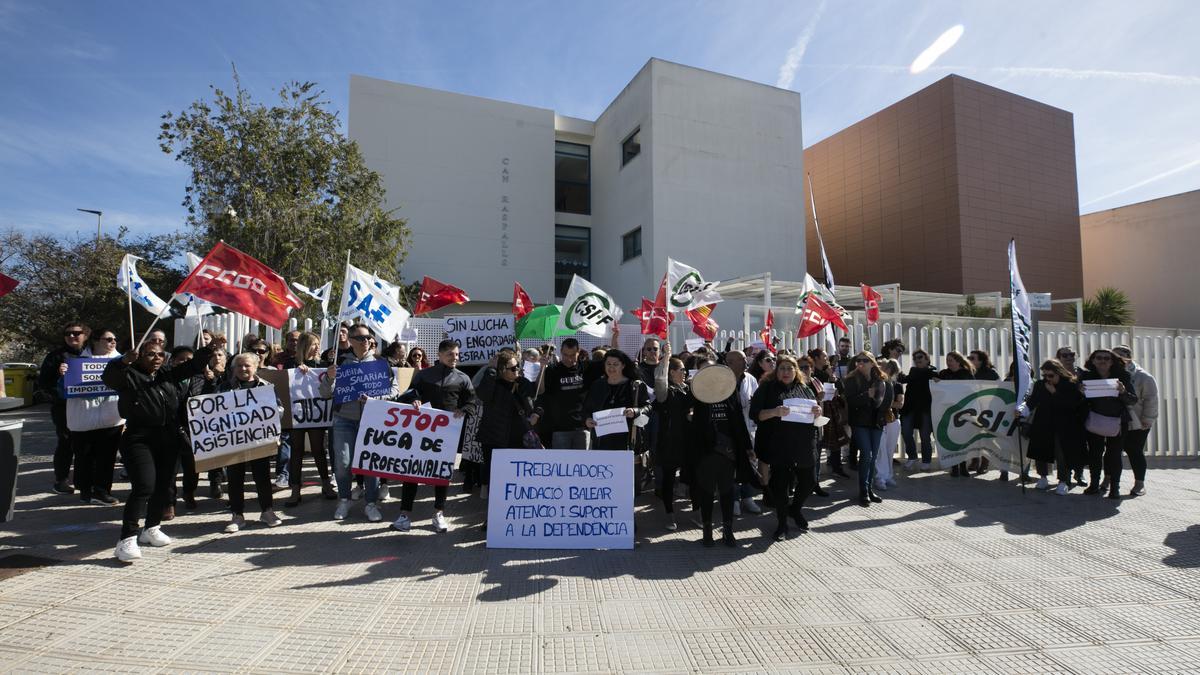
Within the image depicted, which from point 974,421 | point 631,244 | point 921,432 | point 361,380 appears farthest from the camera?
point 631,244

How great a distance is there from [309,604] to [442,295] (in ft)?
27.3

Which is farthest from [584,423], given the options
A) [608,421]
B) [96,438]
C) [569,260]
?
[569,260]

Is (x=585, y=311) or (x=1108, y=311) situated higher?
(x=1108, y=311)

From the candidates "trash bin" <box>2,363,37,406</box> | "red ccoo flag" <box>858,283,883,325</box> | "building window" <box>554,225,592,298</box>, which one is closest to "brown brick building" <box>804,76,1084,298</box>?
"building window" <box>554,225,592,298</box>

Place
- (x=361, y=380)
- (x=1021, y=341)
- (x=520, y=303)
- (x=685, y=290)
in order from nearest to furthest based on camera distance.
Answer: (x=361, y=380) → (x=1021, y=341) → (x=685, y=290) → (x=520, y=303)

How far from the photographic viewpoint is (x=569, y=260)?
106 ft

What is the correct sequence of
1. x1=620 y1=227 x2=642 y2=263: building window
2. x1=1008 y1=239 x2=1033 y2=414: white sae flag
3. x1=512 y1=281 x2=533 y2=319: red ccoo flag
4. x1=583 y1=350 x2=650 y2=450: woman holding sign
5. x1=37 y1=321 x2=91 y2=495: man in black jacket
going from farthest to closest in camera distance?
x1=620 y1=227 x2=642 y2=263: building window < x1=512 y1=281 x2=533 y2=319: red ccoo flag < x1=1008 y1=239 x2=1033 y2=414: white sae flag < x1=37 y1=321 x2=91 y2=495: man in black jacket < x1=583 y1=350 x2=650 y2=450: woman holding sign

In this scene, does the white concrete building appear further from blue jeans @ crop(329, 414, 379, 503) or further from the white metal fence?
blue jeans @ crop(329, 414, 379, 503)

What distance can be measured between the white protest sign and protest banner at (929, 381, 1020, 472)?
325 inches

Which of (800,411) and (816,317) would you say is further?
(816,317)

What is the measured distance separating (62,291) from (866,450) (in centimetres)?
2969

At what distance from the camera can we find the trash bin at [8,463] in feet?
15.1

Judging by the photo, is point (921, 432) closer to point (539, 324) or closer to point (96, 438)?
point (539, 324)

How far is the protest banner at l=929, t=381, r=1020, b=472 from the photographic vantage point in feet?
28.0
